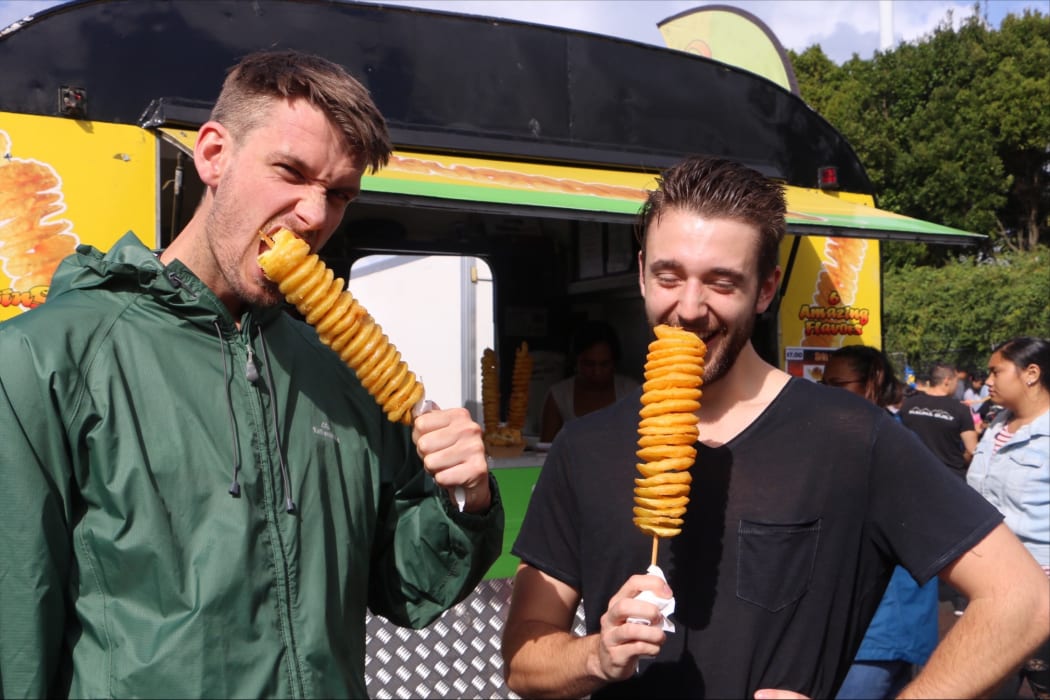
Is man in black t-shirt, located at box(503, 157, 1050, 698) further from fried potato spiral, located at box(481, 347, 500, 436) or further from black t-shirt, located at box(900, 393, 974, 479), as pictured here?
black t-shirt, located at box(900, 393, 974, 479)

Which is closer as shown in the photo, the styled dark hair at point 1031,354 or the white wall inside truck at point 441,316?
the styled dark hair at point 1031,354

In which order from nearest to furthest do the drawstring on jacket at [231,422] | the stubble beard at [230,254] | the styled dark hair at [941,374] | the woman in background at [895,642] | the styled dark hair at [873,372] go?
1. the drawstring on jacket at [231,422]
2. the stubble beard at [230,254]
3. the woman in background at [895,642]
4. the styled dark hair at [873,372]
5. the styled dark hair at [941,374]

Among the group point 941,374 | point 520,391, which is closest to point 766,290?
point 520,391

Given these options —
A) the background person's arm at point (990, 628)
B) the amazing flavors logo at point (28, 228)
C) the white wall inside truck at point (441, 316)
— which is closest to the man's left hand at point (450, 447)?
the background person's arm at point (990, 628)

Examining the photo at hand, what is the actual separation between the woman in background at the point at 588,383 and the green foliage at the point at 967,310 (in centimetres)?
1726

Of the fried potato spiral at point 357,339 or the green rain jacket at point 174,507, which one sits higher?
the fried potato spiral at point 357,339

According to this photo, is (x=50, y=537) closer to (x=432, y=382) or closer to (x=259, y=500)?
(x=259, y=500)

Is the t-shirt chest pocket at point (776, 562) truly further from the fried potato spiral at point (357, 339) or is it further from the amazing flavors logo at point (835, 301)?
the amazing flavors logo at point (835, 301)

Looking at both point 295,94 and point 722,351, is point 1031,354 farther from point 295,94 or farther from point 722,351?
point 295,94

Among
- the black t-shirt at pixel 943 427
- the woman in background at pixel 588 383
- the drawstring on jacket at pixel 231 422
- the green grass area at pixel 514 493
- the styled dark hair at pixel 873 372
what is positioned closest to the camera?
the drawstring on jacket at pixel 231 422

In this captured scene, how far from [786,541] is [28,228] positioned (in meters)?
3.68

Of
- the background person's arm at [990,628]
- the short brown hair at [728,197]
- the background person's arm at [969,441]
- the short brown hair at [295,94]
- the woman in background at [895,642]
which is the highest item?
the short brown hair at [295,94]

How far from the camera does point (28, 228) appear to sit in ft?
13.7

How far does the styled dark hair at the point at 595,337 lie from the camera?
25.8 ft
